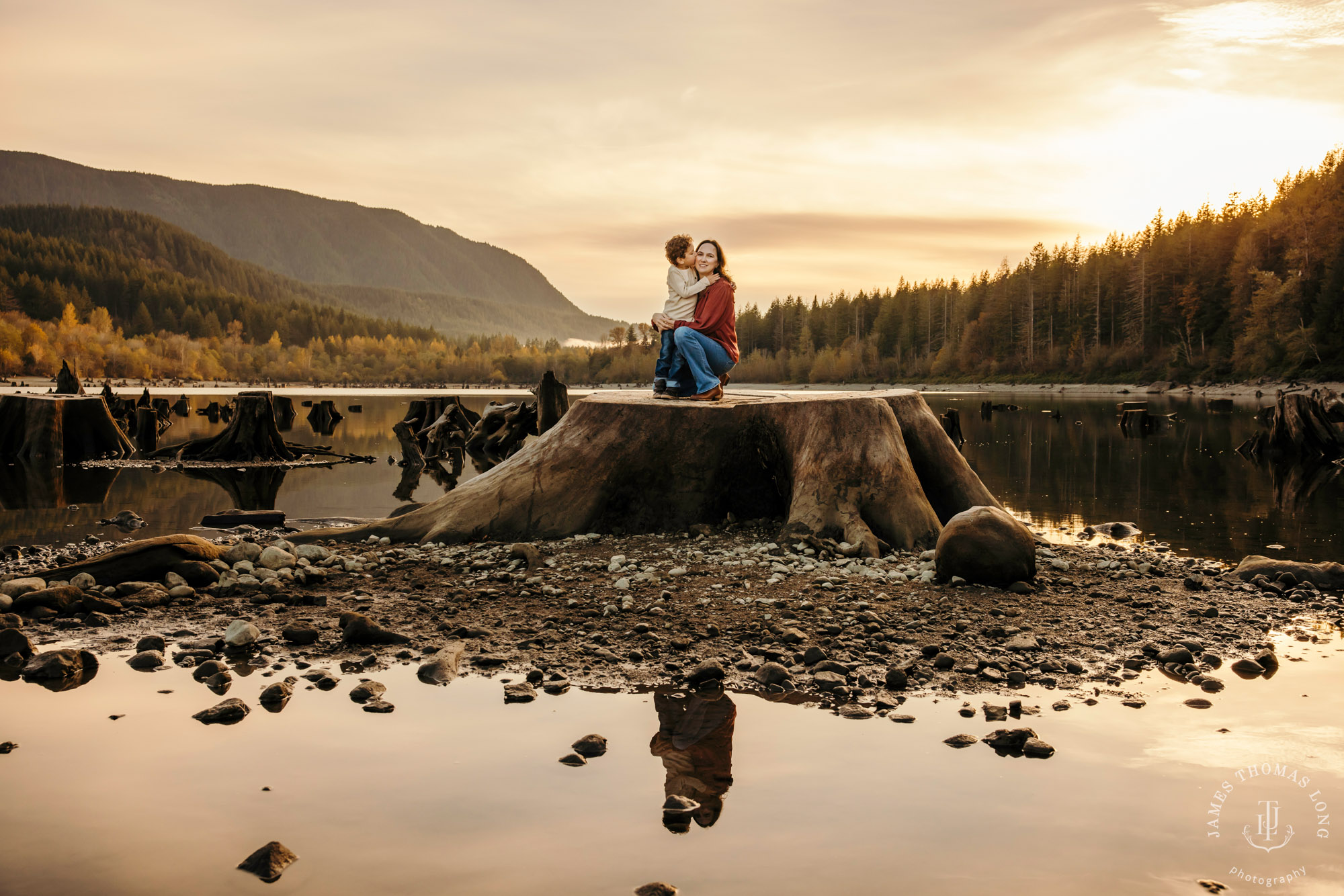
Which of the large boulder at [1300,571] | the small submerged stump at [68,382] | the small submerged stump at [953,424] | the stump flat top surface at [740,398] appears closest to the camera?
the large boulder at [1300,571]

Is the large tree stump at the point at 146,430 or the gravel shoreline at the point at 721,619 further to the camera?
the large tree stump at the point at 146,430

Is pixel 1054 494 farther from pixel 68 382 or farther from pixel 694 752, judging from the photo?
pixel 68 382

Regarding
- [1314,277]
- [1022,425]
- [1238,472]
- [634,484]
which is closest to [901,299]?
[1314,277]

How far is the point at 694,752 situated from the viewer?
17.5 ft

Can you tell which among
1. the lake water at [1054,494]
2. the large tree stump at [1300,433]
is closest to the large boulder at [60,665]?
the lake water at [1054,494]

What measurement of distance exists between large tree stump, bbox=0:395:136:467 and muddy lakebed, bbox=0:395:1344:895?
20.6 m

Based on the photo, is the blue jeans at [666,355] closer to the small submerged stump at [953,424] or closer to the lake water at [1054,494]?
the lake water at [1054,494]

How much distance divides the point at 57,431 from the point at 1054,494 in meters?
26.6

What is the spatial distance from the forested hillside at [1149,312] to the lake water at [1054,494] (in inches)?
2721

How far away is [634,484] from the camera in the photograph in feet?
38.7

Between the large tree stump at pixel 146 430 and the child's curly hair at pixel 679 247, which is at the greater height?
the child's curly hair at pixel 679 247

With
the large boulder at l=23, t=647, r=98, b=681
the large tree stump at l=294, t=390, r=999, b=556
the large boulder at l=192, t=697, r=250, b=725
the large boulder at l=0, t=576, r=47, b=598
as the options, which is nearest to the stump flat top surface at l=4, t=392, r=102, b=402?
the large tree stump at l=294, t=390, r=999, b=556

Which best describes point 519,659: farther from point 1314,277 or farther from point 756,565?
point 1314,277

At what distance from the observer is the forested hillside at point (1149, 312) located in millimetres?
91125
